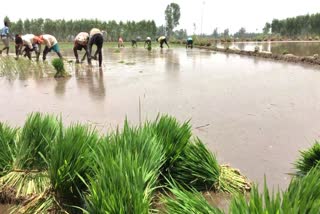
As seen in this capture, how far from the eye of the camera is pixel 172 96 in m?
7.15

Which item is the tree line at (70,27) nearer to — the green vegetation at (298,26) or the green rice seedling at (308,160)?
the green vegetation at (298,26)

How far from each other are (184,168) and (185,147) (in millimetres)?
194

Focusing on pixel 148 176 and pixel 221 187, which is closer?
pixel 148 176

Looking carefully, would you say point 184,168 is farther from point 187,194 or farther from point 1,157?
point 1,157

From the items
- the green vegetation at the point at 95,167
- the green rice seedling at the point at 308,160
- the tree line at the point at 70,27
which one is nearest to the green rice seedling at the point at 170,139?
the green vegetation at the point at 95,167

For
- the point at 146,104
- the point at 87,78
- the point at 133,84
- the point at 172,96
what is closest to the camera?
the point at 146,104

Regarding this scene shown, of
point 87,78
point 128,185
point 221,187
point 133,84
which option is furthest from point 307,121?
point 87,78

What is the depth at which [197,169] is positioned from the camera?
10.0 feet

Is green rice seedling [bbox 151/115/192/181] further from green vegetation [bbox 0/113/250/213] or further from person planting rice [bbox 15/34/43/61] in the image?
person planting rice [bbox 15/34/43/61]

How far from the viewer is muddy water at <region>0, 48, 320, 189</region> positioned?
158 inches

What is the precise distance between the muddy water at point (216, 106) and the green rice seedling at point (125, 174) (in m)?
1.16

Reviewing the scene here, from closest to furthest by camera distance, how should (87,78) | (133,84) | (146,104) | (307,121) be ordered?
(307,121) → (146,104) → (133,84) → (87,78)

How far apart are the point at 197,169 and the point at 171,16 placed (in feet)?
274

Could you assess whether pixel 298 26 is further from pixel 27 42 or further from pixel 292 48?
Answer: pixel 27 42
